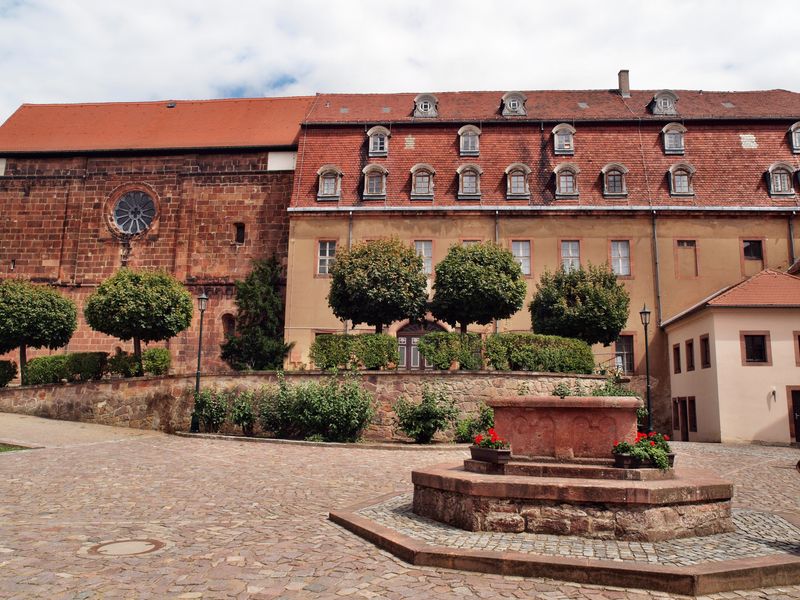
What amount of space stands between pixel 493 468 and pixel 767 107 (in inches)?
1266

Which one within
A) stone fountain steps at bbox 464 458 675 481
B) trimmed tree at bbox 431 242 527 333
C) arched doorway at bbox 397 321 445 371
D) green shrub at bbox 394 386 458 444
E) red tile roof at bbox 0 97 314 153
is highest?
red tile roof at bbox 0 97 314 153

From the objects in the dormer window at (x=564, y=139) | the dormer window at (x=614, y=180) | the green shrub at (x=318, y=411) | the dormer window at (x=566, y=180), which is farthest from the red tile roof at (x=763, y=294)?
the green shrub at (x=318, y=411)

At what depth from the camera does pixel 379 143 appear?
3294 centimetres

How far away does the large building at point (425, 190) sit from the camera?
1200 inches

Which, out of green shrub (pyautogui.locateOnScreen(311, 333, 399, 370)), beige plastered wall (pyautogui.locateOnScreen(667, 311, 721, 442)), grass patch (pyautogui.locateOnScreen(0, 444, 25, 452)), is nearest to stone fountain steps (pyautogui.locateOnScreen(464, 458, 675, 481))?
grass patch (pyautogui.locateOnScreen(0, 444, 25, 452))

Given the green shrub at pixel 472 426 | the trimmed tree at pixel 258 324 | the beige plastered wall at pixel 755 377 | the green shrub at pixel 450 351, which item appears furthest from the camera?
the trimmed tree at pixel 258 324

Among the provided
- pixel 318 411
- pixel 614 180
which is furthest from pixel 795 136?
pixel 318 411

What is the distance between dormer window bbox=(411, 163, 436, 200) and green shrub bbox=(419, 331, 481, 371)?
35.7ft

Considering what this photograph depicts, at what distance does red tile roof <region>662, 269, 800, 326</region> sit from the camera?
979 inches

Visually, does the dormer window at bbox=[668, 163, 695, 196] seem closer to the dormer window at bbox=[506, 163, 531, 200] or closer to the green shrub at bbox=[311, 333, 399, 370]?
the dormer window at bbox=[506, 163, 531, 200]

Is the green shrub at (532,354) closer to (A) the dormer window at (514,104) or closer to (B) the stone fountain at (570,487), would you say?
(B) the stone fountain at (570,487)

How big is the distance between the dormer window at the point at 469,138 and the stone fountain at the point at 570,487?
24.7 meters

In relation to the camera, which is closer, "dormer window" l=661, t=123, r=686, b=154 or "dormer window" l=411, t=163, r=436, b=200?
"dormer window" l=411, t=163, r=436, b=200

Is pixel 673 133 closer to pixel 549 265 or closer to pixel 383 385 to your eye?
pixel 549 265
